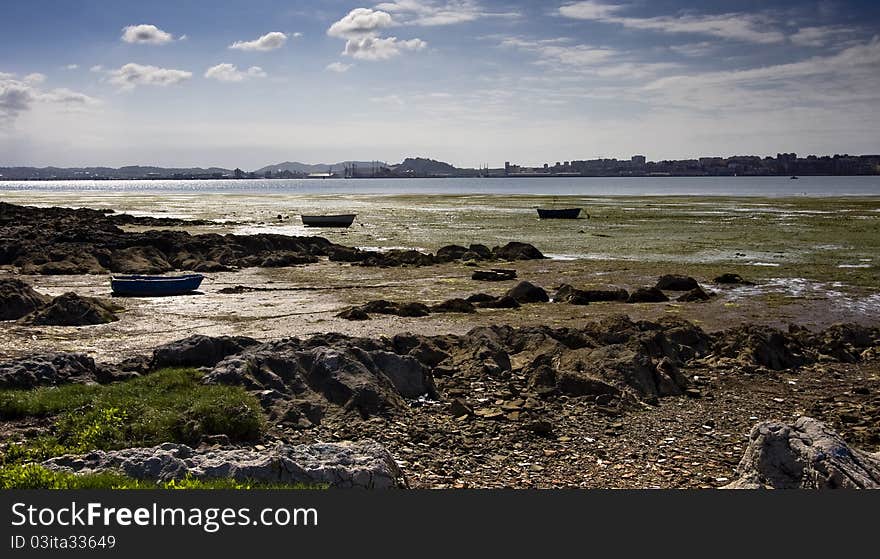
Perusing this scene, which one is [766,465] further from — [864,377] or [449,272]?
[449,272]

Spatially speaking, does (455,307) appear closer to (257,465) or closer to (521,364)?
(521,364)

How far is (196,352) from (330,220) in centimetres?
4146

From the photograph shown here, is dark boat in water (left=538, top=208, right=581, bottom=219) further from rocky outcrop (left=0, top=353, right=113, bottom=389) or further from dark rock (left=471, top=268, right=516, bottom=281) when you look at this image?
rocky outcrop (left=0, top=353, right=113, bottom=389)

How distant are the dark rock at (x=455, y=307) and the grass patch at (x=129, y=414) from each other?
10053 millimetres

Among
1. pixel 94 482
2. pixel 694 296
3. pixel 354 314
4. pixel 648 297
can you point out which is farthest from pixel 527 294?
pixel 94 482

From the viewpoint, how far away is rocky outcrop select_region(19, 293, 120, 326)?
696 inches

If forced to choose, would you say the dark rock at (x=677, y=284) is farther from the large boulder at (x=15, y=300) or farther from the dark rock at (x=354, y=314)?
the large boulder at (x=15, y=300)

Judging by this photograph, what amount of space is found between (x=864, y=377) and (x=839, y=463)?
7.41m

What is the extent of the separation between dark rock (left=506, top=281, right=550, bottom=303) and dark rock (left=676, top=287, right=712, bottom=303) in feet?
12.5

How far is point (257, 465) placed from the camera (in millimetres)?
7387

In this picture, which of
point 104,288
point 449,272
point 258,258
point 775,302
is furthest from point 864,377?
point 258,258

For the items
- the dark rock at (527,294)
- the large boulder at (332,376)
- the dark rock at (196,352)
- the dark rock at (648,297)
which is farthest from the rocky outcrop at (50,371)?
the dark rock at (648,297)

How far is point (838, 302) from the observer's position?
22359mm

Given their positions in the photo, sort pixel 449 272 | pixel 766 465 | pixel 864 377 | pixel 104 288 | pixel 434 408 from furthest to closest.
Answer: pixel 449 272 < pixel 104 288 < pixel 864 377 < pixel 434 408 < pixel 766 465
